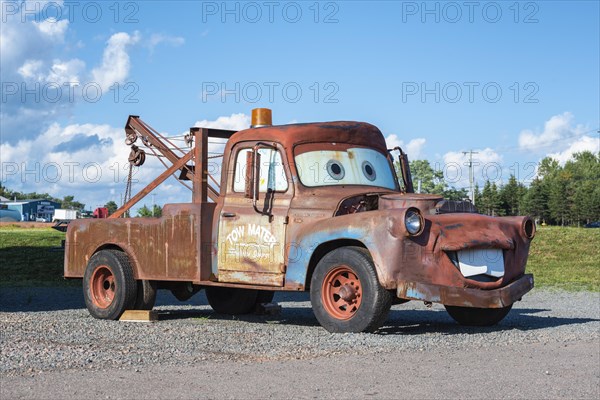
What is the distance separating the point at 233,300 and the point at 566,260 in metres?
21.1

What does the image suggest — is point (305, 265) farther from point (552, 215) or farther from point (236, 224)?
point (552, 215)

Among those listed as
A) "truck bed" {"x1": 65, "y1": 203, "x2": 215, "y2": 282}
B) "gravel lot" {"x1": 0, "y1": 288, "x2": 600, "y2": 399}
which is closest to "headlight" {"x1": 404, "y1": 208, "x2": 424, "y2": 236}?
"gravel lot" {"x1": 0, "y1": 288, "x2": 600, "y2": 399}

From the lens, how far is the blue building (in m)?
130

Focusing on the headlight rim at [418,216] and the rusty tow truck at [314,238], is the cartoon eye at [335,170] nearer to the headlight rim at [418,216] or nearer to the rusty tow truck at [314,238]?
the rusty tow truck at [314,238]

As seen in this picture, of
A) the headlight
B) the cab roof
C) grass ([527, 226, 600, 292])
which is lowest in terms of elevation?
grass ([527, 226, 600, 292])

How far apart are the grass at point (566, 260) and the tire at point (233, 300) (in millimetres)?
11031

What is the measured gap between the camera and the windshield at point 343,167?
1153 centimetres

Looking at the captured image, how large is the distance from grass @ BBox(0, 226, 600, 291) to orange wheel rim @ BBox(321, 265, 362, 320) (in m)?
13.2

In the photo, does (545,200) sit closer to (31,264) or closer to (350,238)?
(31,264)

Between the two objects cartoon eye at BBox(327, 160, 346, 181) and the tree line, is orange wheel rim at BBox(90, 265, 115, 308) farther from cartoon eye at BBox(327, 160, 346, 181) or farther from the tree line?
the tree line

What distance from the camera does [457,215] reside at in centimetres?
1078

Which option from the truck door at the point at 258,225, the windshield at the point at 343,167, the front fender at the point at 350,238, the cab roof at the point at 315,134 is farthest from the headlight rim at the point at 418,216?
the cab roof at the point at 315,134

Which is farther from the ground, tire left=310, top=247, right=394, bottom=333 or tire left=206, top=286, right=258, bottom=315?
tire left=310, top=247, right=394, bottom=333

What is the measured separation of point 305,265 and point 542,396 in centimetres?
459
